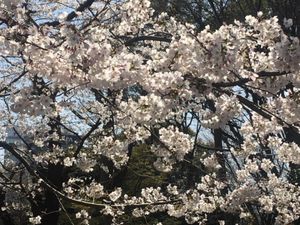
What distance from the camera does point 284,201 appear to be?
31.5 feet

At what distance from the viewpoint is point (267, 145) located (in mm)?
8039

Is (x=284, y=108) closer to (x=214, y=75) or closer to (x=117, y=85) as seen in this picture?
(x=214, y=75)

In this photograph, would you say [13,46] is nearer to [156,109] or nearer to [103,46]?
[103,46]

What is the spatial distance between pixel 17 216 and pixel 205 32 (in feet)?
49.2

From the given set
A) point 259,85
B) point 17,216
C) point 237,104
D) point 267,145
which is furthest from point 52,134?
point 17,216

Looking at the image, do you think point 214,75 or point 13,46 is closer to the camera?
point 214,75

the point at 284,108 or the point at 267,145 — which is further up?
the point at 267,145

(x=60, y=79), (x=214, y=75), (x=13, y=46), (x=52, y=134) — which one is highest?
(x=52, y=134)

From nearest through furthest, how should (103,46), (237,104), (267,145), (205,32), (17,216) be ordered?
(205,32), (103,46), (237,104), (267,145), (17,216)

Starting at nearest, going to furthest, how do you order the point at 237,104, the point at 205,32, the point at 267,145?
the point at 205,32 → the point at 237,104 → the point at 267,145

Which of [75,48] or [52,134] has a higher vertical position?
[52,134]

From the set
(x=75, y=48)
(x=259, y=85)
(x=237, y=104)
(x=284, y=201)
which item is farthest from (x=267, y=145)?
(x=75, y=48)

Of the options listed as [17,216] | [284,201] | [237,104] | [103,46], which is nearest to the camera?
[103,46]

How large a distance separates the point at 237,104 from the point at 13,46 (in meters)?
2.32
